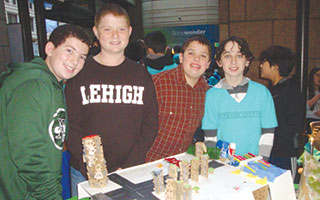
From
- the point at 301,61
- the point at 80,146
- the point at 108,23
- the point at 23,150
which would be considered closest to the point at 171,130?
the point at 80,146

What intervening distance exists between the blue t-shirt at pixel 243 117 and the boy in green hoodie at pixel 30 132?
3.83ft

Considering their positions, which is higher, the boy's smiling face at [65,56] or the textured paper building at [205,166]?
the boy's smiling face at [65,56]

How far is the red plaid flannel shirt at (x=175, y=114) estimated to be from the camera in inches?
83.0

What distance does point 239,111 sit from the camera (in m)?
1.96

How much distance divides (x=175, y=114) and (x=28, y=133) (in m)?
1.20

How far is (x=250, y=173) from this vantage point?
1.56m

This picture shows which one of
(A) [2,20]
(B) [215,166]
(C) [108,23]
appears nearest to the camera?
(B) [215,166]

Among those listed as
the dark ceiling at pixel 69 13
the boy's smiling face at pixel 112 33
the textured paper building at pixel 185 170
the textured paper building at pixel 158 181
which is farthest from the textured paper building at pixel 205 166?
the dark ceiling at pixel 69 13

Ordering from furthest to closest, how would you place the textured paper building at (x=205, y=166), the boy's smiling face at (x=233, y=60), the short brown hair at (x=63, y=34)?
Answer: 1. the boy's smiling face at (x=233, y=60)
2. the short brown hair at (x=63, y=34)
3. the textured paper building at (x=205, y=166)

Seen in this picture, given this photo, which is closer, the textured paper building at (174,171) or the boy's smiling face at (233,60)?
the textured paper building at (174,171)

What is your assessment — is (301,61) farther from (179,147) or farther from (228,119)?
(179,147)

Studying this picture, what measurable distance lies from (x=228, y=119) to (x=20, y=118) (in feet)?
4.76

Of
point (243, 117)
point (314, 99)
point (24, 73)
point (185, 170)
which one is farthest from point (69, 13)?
point (185, 170)

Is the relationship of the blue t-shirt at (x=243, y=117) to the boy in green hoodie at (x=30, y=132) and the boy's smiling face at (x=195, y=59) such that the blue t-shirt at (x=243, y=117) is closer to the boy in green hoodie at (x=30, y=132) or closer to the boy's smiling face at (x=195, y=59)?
the boy's smiling face at (x=195, y=59)
